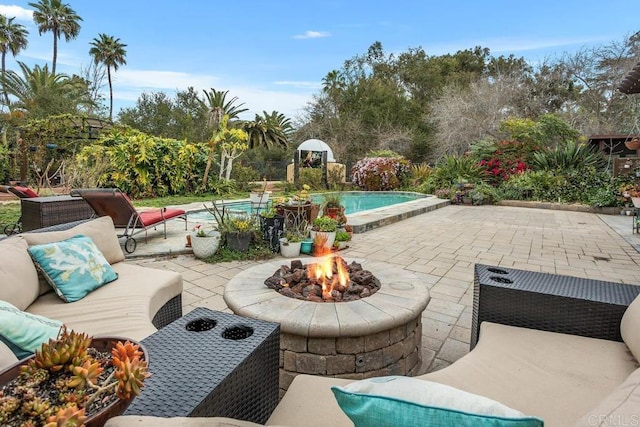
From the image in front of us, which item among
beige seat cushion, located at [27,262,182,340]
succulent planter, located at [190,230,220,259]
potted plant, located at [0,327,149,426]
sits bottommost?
succulent planter, located at [190,230,220,259]

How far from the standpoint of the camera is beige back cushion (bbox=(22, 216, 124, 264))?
2174 mm

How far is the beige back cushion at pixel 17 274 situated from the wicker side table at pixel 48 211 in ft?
8.38

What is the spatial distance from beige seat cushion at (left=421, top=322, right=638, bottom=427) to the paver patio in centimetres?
67

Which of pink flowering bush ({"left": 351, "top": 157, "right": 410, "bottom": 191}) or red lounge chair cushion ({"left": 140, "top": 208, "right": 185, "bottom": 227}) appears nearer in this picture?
red lounge chair cushion ({"left": 140, "top": 208, "right": 185, "bottom": 227})

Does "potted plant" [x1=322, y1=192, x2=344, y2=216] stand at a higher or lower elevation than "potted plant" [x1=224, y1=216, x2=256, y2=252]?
higher

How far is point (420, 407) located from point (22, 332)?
4.28 ft

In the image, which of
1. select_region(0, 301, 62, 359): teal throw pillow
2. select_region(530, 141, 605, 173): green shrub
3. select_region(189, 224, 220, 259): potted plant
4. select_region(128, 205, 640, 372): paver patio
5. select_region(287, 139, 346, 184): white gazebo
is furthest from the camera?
select_region(287, 139, 346, 184): white gazebo

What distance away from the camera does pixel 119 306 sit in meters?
1.98

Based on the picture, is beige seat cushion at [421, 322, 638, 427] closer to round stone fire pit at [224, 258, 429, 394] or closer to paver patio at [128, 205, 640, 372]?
round stone fire pit at [224, 258, 429, 394]

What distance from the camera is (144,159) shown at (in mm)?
10047

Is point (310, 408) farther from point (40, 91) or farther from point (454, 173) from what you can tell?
point (40, 91)

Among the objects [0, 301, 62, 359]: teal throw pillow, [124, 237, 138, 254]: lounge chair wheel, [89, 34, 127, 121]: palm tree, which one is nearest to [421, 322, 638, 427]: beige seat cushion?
[0, 301, 62, 359]: teal throw pillow

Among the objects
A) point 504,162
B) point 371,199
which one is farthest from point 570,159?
point 371,199

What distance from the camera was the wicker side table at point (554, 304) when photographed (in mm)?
1720
